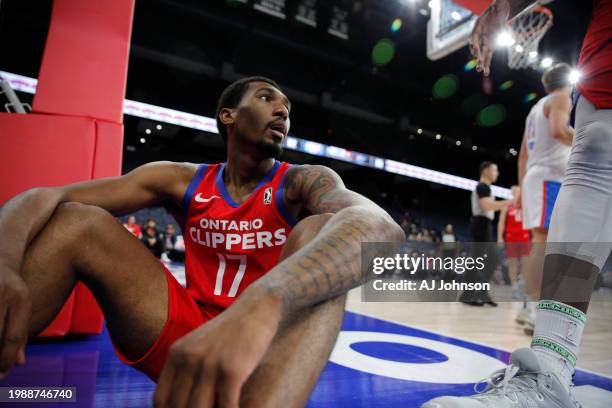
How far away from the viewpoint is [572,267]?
1.05 metres

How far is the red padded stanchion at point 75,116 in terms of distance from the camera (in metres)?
1.70

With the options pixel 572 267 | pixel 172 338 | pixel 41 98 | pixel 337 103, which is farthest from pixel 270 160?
pixel 337 103

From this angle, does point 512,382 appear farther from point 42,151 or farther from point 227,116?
point 42,151

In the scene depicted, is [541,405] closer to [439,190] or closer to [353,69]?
[353,69]

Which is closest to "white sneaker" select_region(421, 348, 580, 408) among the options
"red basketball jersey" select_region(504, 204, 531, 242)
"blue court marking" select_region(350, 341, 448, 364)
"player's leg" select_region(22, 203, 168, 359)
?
"player's leg" select_region(22, 203, 168, 359)

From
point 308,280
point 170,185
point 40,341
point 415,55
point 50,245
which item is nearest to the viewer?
point 308,280

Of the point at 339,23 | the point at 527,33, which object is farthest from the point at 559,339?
the point at 339,23

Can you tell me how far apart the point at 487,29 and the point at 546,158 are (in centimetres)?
126

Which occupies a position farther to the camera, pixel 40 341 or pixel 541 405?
pixel 40 341

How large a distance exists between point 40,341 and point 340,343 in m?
1.39

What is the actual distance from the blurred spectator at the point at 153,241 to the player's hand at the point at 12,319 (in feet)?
25.4

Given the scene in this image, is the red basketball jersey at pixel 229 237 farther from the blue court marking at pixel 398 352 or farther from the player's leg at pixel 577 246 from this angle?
the blue court marking at pixel 398 352

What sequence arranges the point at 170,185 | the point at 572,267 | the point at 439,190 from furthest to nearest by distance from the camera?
the point at 439,190
the point at 170,185
the point at 572,267

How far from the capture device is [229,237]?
1.11 metres
